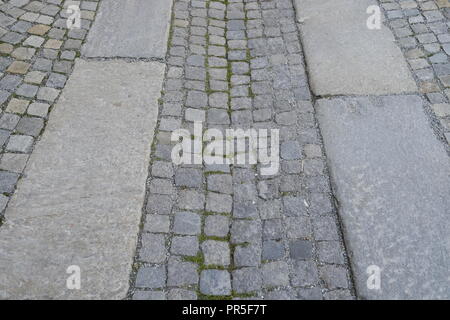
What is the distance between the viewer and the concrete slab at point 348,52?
3.65 meters

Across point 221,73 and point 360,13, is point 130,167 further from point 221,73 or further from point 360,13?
point 360,13

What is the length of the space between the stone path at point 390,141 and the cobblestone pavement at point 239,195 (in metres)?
0.14

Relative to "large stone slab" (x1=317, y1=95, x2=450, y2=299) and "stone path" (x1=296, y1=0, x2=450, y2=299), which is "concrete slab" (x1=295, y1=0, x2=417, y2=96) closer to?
"stone path" (x1=296, y1=0, x2=450, y2=299)

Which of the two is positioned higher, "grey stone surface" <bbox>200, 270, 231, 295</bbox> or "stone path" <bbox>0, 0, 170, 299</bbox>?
"stone path" <bbox>0, 0, 170, 299</bbox>

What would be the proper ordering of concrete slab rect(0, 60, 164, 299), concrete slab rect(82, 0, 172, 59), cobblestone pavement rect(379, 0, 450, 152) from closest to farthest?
1. concrete slab rect(0, 60, 164, 299)
2. cobblestone pavement rect(379, 0, 450, 152)
3. concrete slab rect(82, 0, 172, 59)

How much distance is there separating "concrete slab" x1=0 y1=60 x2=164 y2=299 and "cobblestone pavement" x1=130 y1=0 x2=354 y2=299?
11 centimetres

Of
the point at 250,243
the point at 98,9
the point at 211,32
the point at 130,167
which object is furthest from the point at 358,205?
the point at 98,9

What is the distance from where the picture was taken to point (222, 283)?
258 centimetres

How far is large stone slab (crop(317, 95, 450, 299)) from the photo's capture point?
2.56 metres

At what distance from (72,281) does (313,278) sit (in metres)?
1.36

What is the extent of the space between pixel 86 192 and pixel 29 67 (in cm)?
144

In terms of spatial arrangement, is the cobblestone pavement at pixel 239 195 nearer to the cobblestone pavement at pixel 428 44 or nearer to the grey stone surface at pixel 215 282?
A: the grey stone surface at pixel 215 282

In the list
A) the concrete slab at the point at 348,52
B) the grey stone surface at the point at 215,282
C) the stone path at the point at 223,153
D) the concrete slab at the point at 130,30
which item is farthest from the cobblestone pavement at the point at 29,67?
the concrete slab at the point at 348,52

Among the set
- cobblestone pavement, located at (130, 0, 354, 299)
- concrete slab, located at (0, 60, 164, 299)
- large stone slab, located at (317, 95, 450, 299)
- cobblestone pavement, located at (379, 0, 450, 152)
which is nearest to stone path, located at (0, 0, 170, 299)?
concrete slab, located at (0, 60, 164, 299)
